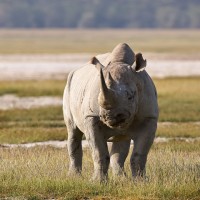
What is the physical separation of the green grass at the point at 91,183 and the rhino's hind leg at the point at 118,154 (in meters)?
A: 0.19

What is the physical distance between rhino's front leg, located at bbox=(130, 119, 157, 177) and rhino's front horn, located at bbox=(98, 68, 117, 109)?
133 centimetres

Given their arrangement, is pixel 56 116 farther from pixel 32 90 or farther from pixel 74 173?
pixel 74 173

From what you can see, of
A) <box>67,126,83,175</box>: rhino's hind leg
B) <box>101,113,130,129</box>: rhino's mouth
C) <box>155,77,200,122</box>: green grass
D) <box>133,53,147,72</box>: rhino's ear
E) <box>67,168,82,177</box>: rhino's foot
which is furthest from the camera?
<box>155,77,200,122</box>: green grass

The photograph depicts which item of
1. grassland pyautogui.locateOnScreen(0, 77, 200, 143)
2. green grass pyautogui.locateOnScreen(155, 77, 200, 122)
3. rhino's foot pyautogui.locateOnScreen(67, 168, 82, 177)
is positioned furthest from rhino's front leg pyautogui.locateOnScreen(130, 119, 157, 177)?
green grass pyautogui.locateOnScreen(155, 77, 200, 122)

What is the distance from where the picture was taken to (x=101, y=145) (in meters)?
12.5

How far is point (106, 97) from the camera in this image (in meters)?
11.1

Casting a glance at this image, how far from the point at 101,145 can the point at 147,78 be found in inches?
47.1

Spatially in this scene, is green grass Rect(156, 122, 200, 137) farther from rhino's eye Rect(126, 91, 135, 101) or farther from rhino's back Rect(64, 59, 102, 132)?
rhino's eye Rect(126, 91, 135, 101)

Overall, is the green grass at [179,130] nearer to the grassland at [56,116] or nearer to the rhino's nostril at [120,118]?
the grassland at [56,116]

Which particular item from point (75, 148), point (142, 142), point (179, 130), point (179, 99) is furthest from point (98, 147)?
point (179, 99)

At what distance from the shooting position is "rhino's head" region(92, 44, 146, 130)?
11.2m

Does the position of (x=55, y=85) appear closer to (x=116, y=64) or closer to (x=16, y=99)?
(x=16, y=99)

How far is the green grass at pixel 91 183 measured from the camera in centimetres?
1164

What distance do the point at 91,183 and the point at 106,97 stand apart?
65.4 inches
